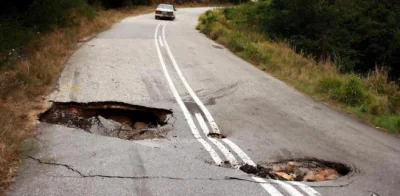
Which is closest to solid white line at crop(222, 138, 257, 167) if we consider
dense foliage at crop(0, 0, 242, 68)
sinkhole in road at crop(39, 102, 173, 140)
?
sinkhole in road at crop(39, 102, 173, 140)

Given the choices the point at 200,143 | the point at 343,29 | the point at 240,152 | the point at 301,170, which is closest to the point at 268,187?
the point at 301,170

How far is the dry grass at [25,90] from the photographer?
520 centimetres

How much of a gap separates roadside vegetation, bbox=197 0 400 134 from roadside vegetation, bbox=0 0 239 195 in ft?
22.2

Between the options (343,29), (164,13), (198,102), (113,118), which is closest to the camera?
(113,118)

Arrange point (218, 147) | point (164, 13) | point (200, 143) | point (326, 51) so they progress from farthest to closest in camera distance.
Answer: point (164, 13)
point (326, 51)
point (200, 143)
point (218, 147)

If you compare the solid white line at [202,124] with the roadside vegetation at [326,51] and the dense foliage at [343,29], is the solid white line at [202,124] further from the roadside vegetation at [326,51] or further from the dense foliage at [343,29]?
the dense foliage at [343,29]

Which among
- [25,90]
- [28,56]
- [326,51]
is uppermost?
[28,56]

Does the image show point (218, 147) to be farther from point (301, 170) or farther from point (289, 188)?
point (289, 188)

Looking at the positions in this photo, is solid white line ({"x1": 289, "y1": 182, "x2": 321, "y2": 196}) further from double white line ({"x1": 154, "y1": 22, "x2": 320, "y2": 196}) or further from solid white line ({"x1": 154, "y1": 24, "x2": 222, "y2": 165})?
solid white line ({"x1": 154, "y1": 24, "x2": 222, "y2": 165})

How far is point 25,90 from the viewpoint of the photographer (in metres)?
8.24

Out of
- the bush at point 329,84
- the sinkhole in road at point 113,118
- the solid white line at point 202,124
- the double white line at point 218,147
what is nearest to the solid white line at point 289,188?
the double white line at point 218,147

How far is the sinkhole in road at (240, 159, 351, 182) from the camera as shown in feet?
17.9

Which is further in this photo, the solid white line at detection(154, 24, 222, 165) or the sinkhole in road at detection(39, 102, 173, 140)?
the sinkhole in road at detection(39, 102, 173, 140)

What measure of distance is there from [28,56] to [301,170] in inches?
338
